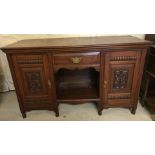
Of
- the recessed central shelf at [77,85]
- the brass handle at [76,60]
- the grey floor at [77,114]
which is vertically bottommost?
the grey floor at [77,114]

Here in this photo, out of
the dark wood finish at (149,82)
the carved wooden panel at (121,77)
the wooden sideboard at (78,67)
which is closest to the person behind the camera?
the wooden sideboard at (78,67)

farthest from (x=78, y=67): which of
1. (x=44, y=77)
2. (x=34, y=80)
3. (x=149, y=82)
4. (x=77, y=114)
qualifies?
(x=149, y=82)

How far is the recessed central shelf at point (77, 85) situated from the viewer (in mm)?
1538

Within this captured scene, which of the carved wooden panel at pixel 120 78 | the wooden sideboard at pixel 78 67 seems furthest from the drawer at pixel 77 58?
the carved wooden panel at pixel 120 78

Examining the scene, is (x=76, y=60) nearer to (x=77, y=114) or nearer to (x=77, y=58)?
(x=77, y=58)

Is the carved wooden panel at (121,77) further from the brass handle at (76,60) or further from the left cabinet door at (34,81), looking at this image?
the left cabinet door at (34,81)

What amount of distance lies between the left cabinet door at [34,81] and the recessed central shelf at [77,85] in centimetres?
15

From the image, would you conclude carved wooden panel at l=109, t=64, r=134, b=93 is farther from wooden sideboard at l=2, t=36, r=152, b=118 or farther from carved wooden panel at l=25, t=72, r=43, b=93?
carved wooden panel at l=25, t=72, r=43, b=93

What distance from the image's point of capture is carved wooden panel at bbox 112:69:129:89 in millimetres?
1338

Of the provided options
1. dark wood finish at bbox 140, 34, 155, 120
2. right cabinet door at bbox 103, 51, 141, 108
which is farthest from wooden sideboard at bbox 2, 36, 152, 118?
dark wood finish at bbox 140, 34, 155, 120

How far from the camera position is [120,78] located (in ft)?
4.51
